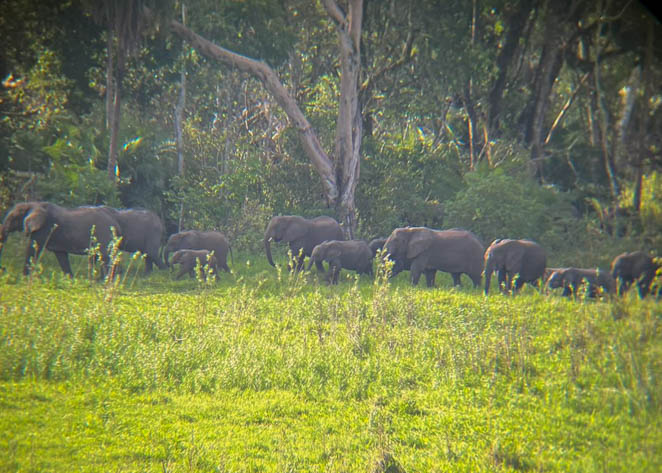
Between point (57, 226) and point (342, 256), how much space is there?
6.38m

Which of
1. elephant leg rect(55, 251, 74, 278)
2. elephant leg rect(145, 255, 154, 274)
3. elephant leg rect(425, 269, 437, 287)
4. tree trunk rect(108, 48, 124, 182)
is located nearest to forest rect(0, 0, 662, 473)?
elephant leg rect(55, 251, 74, 278)

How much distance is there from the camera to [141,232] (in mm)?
14945

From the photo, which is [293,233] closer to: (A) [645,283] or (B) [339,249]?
(B) [339,249]

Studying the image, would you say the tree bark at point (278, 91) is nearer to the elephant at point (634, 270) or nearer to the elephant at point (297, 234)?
the elephant at point (297, 234)

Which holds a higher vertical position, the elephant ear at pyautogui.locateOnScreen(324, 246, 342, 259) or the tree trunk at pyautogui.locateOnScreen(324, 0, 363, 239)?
the tree trunk at pyautogui.locateOnScreen(324, 0, 363, 239)

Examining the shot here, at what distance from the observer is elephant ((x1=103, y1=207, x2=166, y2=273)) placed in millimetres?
14672

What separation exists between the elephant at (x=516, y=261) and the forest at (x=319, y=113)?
4.22 feet

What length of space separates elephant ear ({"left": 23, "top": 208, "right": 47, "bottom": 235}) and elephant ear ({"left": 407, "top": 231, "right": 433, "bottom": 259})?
7.96 m

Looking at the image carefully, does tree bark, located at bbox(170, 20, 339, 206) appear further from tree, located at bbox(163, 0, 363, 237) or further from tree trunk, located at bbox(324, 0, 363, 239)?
tree trunk, located at bbox(324, 0, 363, 239)

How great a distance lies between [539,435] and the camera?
472cm

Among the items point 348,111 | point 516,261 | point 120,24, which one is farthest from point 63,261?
point 348,111

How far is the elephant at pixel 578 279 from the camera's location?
1270 cm

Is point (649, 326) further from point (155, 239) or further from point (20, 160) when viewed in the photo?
point (20, 160)

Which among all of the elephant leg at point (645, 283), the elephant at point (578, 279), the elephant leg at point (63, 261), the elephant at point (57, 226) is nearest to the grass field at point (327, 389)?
the elephant leg at point (645, 283)
